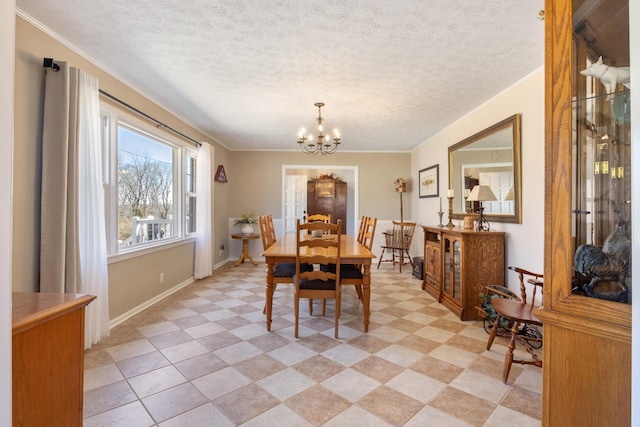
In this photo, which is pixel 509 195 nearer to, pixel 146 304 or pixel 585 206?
pixel 585 206

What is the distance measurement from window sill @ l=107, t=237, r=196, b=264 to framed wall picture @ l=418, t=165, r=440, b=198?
4.03 meters

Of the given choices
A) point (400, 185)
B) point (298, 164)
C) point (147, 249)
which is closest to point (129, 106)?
point (147, 249)

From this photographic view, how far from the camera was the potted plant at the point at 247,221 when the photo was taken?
5.64 metres

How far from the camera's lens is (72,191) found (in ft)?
6.89

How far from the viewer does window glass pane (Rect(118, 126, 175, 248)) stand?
298cm

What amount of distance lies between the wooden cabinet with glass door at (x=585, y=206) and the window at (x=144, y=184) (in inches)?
128

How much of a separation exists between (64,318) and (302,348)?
1654 millimetres

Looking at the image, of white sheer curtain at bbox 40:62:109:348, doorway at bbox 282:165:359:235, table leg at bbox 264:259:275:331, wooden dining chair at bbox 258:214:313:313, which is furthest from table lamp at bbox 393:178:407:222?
white sheer curtain at bbox 40:62:109:348

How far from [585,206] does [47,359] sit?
1.91m

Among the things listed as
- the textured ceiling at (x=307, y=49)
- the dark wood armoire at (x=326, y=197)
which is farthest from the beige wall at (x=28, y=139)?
the dark wood armoire at (x=326, y=197)

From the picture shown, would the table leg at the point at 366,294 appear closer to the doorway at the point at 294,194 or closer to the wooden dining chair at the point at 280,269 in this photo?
the wooden dining chair at the point at 280,269

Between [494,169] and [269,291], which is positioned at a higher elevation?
[494,169]

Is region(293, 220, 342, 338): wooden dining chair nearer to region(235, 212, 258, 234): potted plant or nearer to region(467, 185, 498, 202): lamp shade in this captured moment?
region(467, 185, 498, 202): lamp shade

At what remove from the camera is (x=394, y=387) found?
5.98 feet
